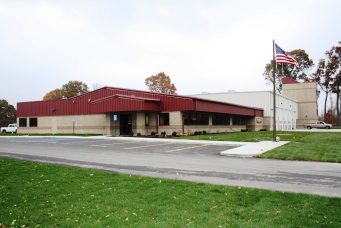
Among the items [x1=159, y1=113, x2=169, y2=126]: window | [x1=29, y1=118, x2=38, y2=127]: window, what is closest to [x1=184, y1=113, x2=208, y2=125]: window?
[x1=159, y1=113, x2=169, y2=126]: window

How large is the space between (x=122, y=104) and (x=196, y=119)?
29.1 feet

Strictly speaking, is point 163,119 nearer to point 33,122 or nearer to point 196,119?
point 196,119

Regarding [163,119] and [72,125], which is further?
[72,125]

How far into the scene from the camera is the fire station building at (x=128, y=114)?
31641 millimetres

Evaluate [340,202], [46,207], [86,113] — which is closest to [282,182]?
[340,202]

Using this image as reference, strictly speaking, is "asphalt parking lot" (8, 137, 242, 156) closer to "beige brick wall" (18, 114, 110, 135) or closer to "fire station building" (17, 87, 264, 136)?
"fire station building" (17, 87, 264, 136)

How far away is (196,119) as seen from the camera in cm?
3444

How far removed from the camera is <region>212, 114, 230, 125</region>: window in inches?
1530

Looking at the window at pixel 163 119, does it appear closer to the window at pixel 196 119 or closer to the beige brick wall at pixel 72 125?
the window at pixel 196 119

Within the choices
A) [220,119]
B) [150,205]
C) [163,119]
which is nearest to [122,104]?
[163,119]

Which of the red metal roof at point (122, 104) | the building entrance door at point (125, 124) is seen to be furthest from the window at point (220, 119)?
the building entrance door at point (125, 124)

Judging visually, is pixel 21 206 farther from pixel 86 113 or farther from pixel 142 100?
pixel 86 113

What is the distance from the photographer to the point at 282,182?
28.0ft

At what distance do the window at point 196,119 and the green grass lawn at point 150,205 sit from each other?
24527 mm
